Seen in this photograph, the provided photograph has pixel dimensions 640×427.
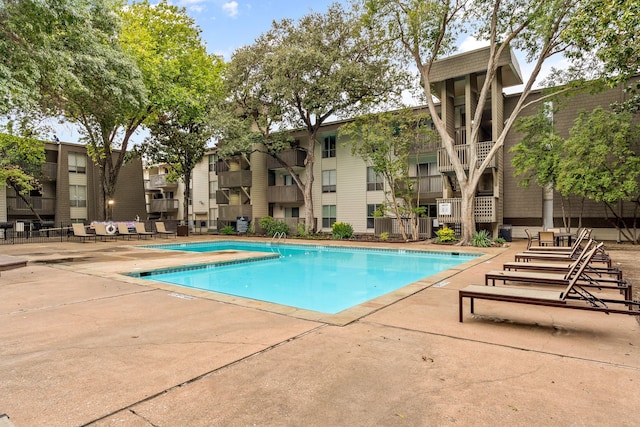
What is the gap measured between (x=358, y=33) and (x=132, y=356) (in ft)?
55.2

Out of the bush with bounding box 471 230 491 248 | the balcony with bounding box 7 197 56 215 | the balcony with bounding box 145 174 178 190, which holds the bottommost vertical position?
the bush with bounding box 471 230 491 248

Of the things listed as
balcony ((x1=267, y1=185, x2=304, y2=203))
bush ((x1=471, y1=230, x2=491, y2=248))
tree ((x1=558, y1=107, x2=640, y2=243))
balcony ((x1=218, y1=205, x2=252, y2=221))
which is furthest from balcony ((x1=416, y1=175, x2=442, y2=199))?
balcony ((x1=218, y1=205, x2=252, y2=221))

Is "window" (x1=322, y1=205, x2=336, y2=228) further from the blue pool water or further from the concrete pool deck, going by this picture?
the concrete pool deck

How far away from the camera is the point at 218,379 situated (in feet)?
8.83

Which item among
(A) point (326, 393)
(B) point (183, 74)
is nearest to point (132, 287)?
(A) point (326, 393)

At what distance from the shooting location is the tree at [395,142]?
54.8 ft

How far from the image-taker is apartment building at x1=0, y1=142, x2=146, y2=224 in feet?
82.0

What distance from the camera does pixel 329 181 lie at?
23.5 meters

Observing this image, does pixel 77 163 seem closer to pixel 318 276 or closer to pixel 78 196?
pixel 78 196

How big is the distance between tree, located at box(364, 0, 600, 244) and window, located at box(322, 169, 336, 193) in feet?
30.4

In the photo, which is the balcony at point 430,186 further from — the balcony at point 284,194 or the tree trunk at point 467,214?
the balcony at point 284,194

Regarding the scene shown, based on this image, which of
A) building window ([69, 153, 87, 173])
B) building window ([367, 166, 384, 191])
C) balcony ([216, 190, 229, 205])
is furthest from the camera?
balcony ([216, 190, 229, 205])

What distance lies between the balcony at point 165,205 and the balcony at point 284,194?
11179 millimetres

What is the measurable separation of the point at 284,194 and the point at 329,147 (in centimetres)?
448
